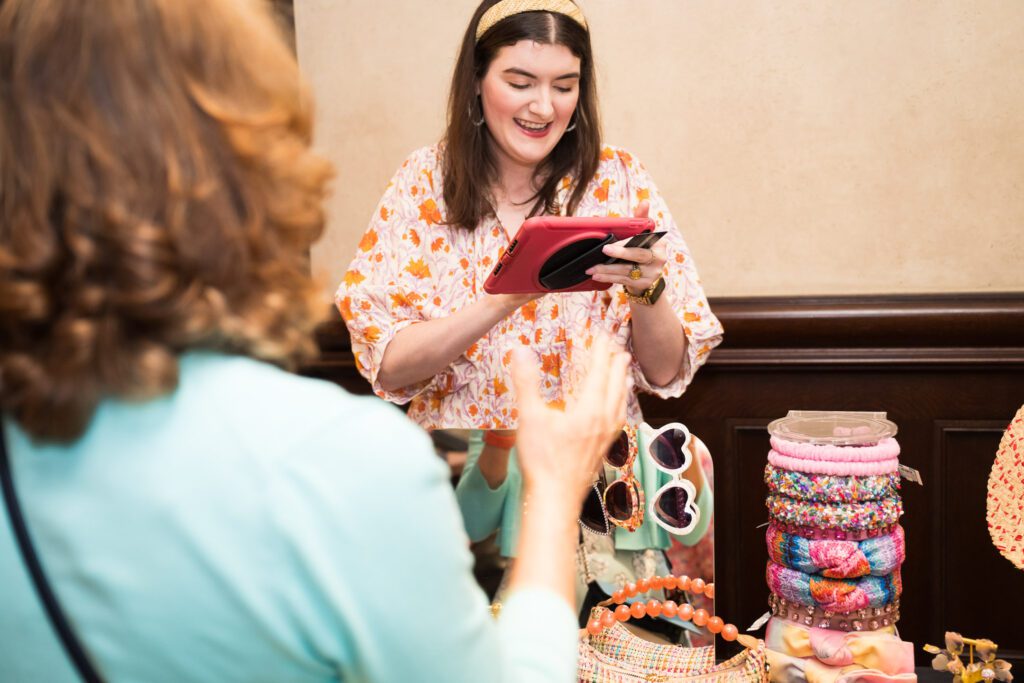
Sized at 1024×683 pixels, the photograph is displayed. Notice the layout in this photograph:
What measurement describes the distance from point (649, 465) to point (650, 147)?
1.62 metres

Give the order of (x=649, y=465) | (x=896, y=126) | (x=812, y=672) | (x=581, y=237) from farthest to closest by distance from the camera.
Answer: (x=896, y=126)
(x=581, y=237)
(x=649, y=465)
(x=812, y=672)

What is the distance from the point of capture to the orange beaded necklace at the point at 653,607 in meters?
1.24

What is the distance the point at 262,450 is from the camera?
0.66 meters

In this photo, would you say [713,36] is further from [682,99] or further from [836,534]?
[836,534]

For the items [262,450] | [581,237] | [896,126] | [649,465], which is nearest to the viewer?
[262,450]

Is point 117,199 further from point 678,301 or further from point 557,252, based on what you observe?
point 678,301

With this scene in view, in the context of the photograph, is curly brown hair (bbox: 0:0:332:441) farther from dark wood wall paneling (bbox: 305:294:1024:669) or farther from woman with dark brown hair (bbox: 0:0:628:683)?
dark wood wall paneling (bbox: 305:294:1024:669)

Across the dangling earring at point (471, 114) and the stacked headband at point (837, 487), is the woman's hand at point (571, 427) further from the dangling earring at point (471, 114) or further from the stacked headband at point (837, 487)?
the dangling earring at point (471, 114)

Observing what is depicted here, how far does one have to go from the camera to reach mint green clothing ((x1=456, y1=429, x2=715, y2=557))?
1.30m

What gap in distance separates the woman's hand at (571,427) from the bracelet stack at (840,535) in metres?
0.30

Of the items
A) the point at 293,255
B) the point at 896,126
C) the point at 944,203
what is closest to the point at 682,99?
the point at 896,126

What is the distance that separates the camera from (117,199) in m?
0.64

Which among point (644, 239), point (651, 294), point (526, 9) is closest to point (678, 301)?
point (651, 294)

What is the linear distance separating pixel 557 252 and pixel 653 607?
0.67m
